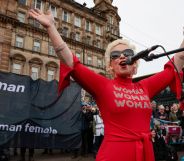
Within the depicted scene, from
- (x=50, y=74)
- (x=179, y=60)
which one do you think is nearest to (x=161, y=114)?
(x=179, y=60)

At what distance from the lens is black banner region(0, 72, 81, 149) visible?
7660 millimetres

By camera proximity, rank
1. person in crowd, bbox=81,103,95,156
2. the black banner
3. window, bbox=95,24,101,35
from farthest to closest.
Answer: window, bbox=95,24,101,35
person in crowd, bbox=81,103,95,156
the black banner

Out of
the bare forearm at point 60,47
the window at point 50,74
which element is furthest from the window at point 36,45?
the bare forearm at point 60,47

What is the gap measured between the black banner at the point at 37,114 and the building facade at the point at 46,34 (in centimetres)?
2364

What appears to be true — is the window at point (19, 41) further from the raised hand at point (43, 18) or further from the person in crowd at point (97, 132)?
the raised hand at point (43, 18)

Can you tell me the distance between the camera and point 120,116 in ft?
7.20

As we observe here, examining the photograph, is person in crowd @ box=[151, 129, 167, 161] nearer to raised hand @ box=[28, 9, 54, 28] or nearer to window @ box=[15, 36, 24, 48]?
raised hand @ box=[28, 9, 54, 28]

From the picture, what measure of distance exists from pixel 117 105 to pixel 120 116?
10cm

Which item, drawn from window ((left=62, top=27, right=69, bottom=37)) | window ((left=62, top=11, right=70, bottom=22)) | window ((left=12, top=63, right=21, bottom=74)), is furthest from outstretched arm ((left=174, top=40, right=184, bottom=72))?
window ((left=62, top=11, right=70, bottom=22))

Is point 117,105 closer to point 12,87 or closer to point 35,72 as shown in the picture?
point 12,87

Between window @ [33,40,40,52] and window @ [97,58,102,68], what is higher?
window @ [33,40,40,52]

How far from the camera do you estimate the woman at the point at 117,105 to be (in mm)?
2113

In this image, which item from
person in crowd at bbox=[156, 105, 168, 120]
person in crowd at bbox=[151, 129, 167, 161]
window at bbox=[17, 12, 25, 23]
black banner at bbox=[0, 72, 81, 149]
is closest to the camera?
black banner at bbox=[0, 72, 81, 149]

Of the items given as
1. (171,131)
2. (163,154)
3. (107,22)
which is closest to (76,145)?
(163,154)
